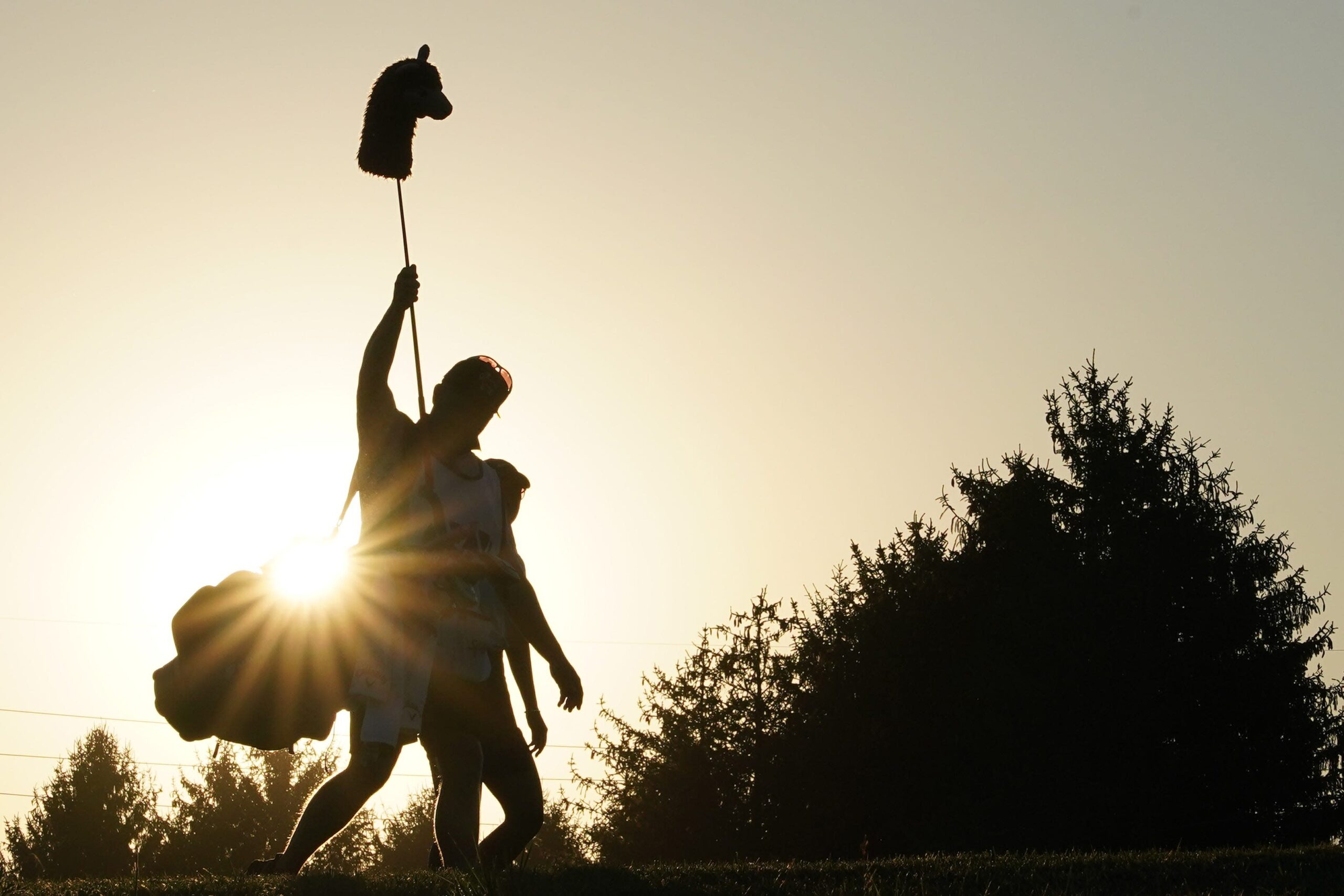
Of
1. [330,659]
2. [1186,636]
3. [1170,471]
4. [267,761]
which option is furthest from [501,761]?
[267,761]

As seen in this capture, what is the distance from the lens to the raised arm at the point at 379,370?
5.64 meters

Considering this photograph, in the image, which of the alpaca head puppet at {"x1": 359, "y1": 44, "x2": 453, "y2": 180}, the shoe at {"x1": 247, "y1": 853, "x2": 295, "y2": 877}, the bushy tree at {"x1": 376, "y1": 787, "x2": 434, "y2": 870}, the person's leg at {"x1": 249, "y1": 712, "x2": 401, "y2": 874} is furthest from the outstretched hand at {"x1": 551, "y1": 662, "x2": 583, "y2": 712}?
the bushy tree at {"x1": 376, "y1": 787, "x2": 434, "y2": 870}

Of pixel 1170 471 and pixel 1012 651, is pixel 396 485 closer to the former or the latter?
pixel 1012 651

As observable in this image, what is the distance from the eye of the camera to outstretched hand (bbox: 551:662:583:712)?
6.39 m

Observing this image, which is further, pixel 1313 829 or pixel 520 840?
pixel 1313 829

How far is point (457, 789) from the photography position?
20.1 feet

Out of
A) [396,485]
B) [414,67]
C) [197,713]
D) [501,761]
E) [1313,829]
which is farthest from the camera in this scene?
[1313,829]

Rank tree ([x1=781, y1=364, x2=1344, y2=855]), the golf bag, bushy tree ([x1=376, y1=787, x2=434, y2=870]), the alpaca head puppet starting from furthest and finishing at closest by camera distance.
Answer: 1. bushy tree ([x1=376, y1=787, x2=434, y2=870])
2. tree ([x1=781, y1=364, x2=1344, y2=855])
3. the alpaca head puppet
4. the golf bag

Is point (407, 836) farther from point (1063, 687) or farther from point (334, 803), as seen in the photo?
point (334, 803)

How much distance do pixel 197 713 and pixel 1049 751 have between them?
3022 centimetres

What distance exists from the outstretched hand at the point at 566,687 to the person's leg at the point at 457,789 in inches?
18.0

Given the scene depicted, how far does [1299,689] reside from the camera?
34250 mm

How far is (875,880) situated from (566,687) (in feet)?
5.33

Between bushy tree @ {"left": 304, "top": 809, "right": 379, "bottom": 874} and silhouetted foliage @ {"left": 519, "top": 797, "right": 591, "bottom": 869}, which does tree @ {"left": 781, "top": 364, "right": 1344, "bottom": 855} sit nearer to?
silhouetted foliage @ {"left": 519, "top": 797, "right": 591, "bottom": 869}
